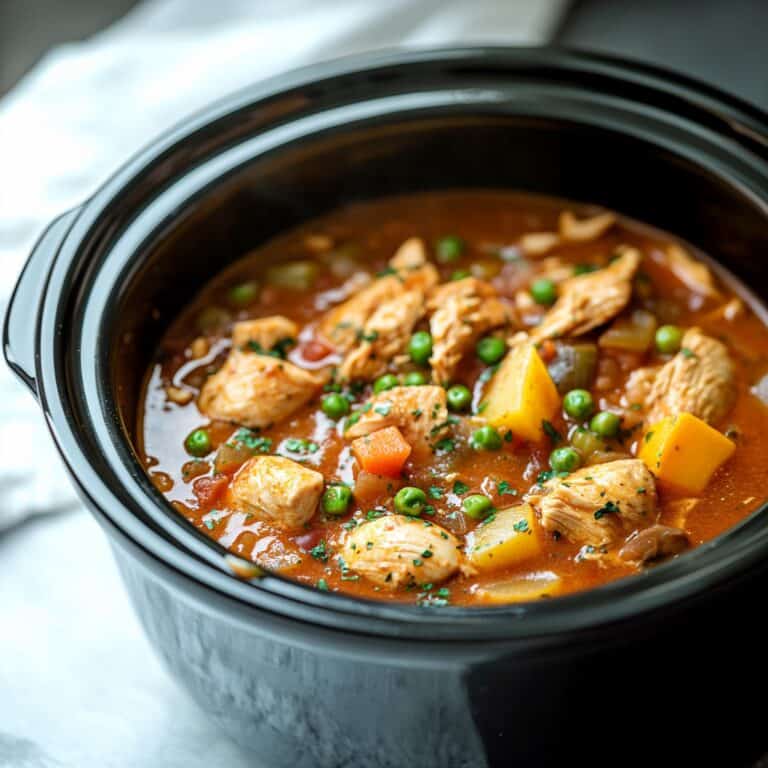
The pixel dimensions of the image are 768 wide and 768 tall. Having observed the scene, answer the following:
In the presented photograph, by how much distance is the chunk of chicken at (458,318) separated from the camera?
12.8 ft

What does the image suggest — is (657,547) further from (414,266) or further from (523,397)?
(414,266)

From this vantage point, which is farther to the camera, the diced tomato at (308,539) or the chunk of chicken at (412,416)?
the chunk of chicken at (412,416)

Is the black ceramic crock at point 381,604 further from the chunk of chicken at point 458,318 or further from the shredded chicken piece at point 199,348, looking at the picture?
the chunk of chicken at point 458,318

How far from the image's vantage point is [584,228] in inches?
178

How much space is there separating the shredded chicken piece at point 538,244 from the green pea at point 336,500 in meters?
1.39

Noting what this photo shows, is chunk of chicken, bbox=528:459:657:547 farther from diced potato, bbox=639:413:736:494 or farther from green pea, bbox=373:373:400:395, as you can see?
green pea, bbox=373:373:400:395

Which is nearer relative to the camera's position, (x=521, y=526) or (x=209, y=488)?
(x=521, y=526)

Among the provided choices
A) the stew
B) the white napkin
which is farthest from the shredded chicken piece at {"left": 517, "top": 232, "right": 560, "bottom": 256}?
the white napkin

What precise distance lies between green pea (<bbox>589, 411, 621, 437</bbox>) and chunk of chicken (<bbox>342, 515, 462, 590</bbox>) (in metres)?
0.61

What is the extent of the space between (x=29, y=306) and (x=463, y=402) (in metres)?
1.32

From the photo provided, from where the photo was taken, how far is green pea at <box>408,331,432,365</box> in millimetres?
3953

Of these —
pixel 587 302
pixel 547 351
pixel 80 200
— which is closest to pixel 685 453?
pixel 547 351

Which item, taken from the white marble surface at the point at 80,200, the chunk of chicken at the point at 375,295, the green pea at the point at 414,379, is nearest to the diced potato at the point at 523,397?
the green pea at the point at 414,379

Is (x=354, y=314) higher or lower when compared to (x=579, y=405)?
higher
